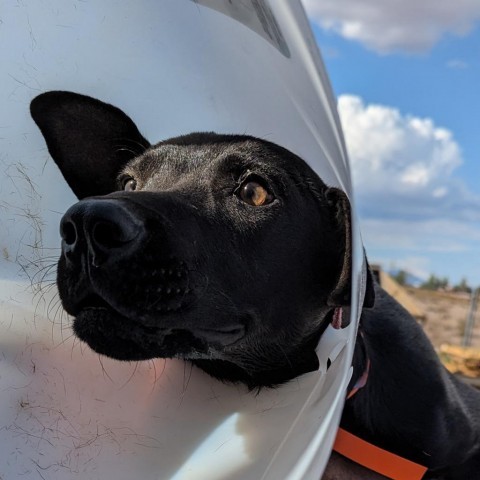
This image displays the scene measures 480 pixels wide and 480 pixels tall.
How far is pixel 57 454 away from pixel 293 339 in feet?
2.49

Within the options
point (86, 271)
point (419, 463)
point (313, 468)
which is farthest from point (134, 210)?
point (419, 463)

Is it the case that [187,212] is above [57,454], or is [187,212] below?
above

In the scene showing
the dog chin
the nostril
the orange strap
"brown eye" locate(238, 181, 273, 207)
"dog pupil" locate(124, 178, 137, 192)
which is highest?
"brown eye" locate(238, 181, 273, 207)

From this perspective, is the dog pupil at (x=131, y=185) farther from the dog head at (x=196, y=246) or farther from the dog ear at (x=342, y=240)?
the dog ear at (x=342, y=240)

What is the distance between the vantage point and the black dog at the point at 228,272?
1.51m

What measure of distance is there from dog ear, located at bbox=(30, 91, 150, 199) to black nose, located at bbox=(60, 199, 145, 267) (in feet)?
2.35

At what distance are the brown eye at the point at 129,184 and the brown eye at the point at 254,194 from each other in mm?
427

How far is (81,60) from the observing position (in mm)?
2070

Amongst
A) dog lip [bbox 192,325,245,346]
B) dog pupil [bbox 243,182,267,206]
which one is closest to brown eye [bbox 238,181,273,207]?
dog pupil [bbox 243,182,267,206]

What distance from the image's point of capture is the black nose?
1.39 metres

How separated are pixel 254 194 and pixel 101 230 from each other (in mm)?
628

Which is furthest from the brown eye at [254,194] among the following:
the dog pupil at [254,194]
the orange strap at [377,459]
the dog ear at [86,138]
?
the orange strap at [377,459]

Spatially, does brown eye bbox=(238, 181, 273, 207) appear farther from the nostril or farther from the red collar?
the red collar

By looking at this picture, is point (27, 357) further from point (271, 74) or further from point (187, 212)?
point (271, 74)
